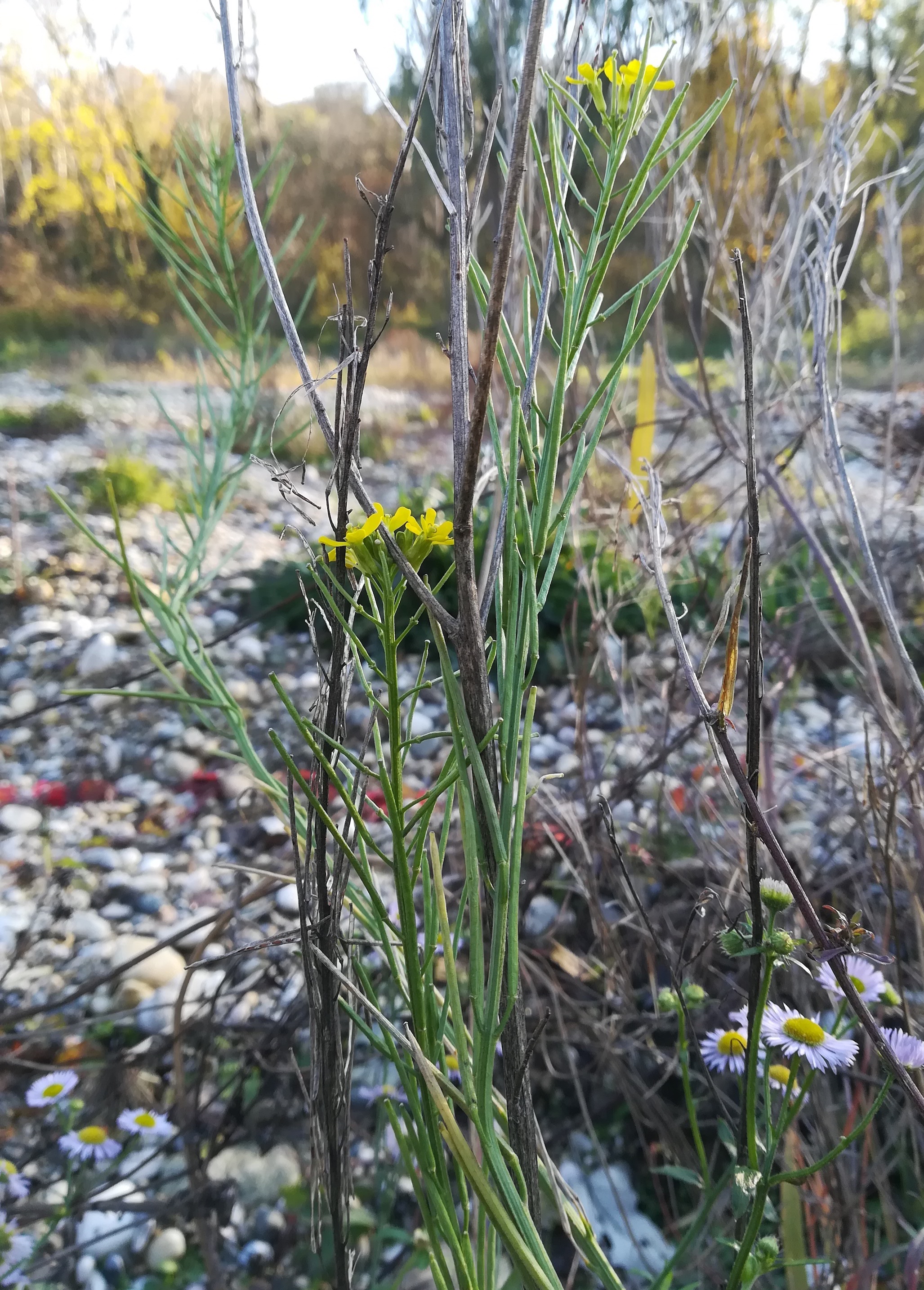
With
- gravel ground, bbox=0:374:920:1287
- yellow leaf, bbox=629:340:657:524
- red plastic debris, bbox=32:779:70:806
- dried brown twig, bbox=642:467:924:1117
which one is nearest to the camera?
dried brown twig, bbox=642:467:924:1117

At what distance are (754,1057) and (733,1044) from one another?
188 mm

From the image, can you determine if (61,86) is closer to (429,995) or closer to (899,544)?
(899,544)

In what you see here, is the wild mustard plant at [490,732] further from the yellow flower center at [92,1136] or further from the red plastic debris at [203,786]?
the red plastic debris at [203,786]

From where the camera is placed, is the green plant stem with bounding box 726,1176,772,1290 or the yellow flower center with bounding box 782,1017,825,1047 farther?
the yellow flower center with bounding box 782,1017,825,1047

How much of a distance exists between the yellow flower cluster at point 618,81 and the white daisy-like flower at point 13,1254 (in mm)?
1055

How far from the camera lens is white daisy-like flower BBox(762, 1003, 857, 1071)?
513 millimetres

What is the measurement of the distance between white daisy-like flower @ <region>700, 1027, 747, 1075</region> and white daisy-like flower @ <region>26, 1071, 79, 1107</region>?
0.75 m

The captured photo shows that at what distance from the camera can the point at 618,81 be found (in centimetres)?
38

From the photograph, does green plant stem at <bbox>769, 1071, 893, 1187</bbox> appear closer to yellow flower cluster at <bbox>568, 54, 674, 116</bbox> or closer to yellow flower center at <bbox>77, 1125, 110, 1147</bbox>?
yellow flower cluster at <bbox>568, 54, 674, 116</bbox>

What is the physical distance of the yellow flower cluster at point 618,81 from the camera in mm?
367

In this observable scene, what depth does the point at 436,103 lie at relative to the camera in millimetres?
477

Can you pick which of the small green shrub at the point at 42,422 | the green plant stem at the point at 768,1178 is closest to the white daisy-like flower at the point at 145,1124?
the green plant stem at the point at 768,1178

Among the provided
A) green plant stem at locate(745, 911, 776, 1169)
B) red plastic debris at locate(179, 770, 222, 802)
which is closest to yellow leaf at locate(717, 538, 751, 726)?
green plant stem at locate(745, 911, 776, 1169)

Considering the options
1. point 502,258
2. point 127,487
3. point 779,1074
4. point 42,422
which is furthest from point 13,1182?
point 42,422
